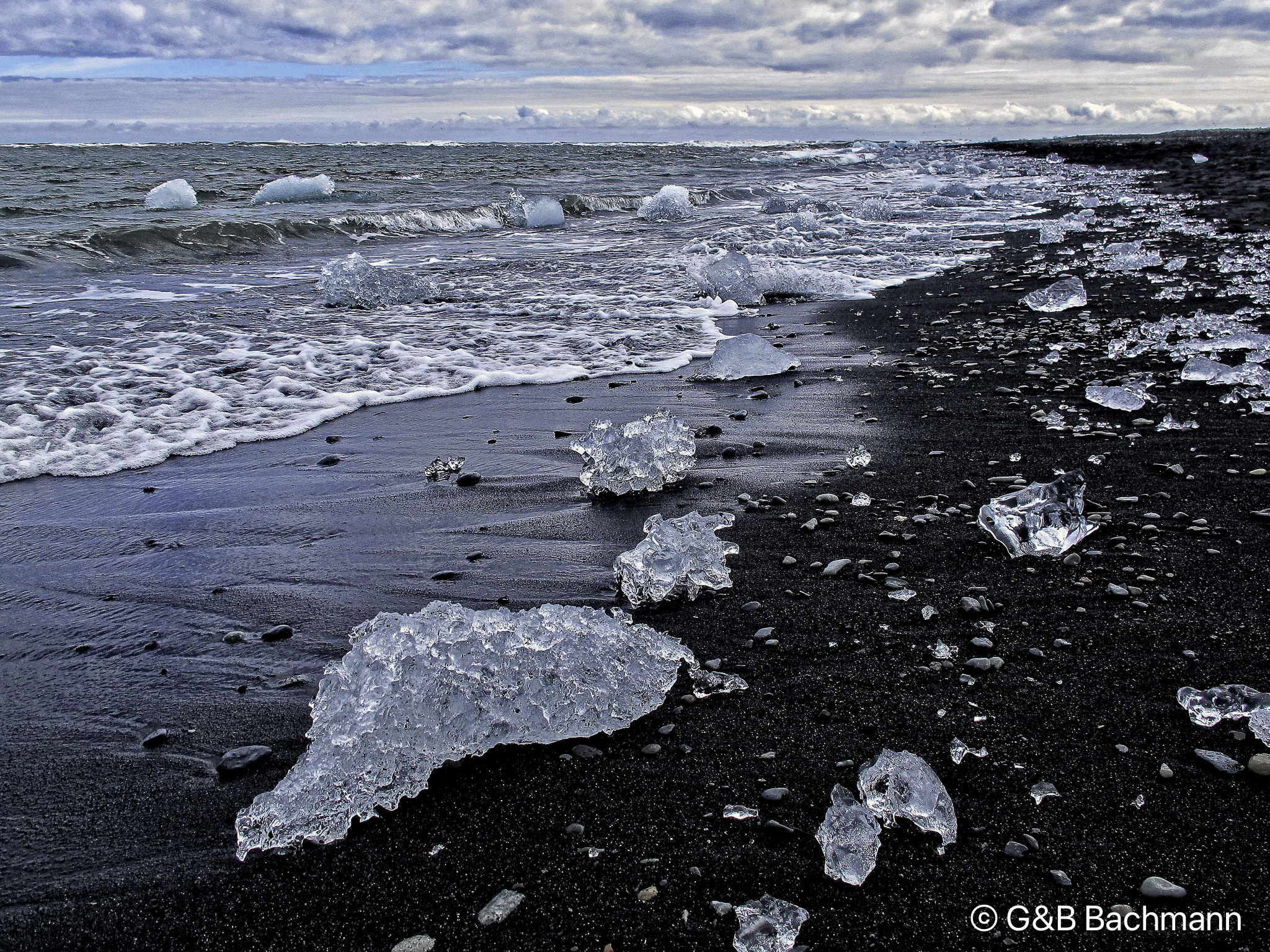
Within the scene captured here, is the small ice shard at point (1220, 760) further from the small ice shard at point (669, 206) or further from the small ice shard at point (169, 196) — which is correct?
the small ice shard at point (169, 196)

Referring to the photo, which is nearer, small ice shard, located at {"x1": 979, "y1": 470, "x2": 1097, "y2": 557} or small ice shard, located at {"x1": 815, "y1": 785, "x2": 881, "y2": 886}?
small ice shard, located at {"x1": 815, "y1": 785, "x2": 881, "y2": 886}

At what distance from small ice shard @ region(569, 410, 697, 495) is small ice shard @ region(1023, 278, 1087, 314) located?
483cm

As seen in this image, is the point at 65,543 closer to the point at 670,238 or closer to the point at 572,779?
the point at 572,779

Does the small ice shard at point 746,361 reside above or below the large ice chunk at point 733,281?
A: below

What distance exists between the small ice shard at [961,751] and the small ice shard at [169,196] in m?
19.5

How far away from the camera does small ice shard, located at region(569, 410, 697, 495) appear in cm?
361

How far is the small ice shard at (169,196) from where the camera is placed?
673 inches

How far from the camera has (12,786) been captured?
201 cm

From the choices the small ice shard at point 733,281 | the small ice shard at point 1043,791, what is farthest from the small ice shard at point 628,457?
the small ice shard at point 733,281

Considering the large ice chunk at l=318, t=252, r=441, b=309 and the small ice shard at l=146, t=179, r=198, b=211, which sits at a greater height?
the small ice shard at l=146, t=179, r=198, b=211

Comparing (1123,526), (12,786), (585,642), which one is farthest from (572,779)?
(1123,526)

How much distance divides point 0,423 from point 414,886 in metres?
4.53

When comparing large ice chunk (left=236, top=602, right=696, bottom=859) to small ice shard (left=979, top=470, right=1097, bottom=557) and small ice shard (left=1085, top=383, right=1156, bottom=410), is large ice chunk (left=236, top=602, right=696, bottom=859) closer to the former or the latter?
small ice shard (left=979, top=470, right=1097, bottom=557)

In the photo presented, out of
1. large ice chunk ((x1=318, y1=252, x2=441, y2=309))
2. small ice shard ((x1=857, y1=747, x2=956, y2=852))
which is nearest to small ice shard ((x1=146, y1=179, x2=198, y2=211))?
large ice chunk ((x1=318, y1=252, x2=441, y2=309))
